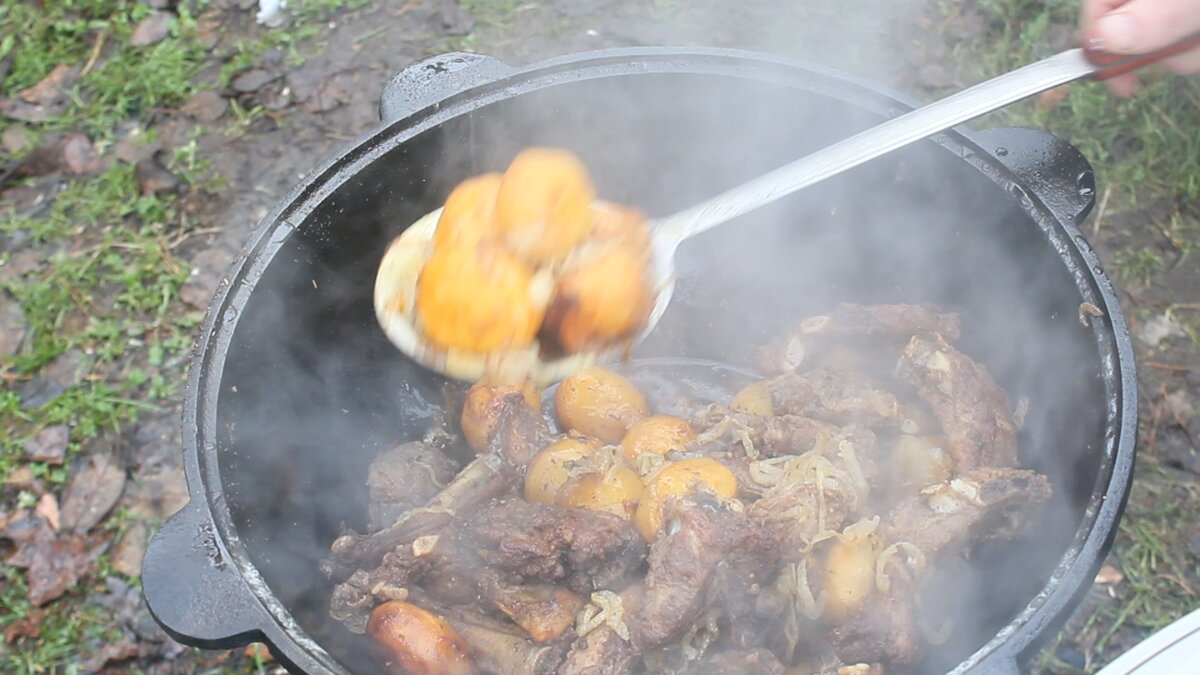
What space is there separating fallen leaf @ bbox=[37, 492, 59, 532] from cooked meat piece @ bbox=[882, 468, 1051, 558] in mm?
2781

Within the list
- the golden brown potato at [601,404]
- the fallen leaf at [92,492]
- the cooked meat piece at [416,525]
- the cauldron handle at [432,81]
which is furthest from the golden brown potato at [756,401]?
the fallen leaf at [92,492]

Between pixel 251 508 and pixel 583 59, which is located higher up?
pixel 583 59

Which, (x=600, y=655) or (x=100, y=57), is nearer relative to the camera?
(x=600, y=655)

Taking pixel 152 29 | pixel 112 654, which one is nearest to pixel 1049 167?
pixel 112 654

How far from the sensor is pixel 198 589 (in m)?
1.93

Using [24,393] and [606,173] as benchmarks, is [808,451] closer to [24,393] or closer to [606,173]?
[606,173]

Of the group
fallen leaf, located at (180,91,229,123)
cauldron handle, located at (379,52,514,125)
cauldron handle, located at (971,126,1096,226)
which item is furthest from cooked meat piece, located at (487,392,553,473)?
fallen leaf, located at (180,91,229,123)

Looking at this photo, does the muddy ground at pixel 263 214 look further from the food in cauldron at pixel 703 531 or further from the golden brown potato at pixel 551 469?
the golden brown potato at pixel 551 469

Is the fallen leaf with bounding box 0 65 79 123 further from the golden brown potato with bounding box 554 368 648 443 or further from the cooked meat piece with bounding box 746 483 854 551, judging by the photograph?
the cooked meat piece with bounding box 746 483 854 551

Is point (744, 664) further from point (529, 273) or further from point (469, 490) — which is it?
point (529, 273)

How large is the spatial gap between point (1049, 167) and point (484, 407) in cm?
159

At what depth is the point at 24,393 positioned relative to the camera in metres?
3.69

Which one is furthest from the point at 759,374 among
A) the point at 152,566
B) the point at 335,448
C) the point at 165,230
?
the point at 165,230

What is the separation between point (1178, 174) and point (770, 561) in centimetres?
279
